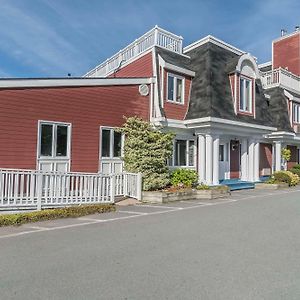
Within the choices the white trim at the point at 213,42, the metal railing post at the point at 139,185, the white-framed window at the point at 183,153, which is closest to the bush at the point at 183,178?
the white-framed window at the point at 183,153

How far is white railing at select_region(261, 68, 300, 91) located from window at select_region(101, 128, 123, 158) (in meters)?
15.3

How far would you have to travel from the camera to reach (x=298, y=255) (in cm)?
608

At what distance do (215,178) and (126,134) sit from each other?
17.4ft

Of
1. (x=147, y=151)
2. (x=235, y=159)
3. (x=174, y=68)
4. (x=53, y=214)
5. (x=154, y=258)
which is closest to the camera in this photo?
(x=154, y=258)

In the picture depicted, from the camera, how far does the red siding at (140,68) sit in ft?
58.0

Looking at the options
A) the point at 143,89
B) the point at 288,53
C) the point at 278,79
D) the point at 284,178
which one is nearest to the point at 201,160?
the point at 143,89

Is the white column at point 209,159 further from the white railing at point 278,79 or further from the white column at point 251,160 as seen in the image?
the white railing at point 278,79

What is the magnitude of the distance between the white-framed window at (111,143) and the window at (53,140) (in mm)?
1789

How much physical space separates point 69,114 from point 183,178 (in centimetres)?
601

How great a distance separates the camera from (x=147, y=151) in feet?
47.5

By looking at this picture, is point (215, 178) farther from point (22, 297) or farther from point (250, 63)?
point (22, 297)

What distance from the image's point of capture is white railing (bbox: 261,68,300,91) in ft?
83.0

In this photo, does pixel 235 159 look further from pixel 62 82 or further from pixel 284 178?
pixel 62 82

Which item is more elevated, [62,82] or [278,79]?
[278,79]
